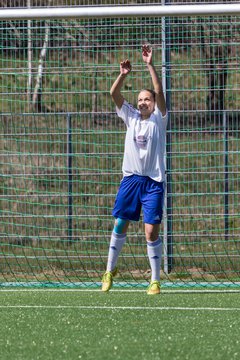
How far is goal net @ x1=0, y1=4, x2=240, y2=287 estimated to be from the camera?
11516 millimetres

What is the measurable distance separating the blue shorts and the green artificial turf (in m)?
0.72

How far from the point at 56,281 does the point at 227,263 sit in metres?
1.96

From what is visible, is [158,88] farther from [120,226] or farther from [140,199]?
[120,226]

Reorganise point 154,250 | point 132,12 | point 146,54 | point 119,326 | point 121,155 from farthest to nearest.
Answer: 1. point 121,155
2. point 154,250
3. point 146,54
4. point 132,12
5. point 119,326

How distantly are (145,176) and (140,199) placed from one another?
204mm

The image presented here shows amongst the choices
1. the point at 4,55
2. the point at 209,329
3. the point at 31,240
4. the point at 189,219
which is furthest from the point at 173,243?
the point at 209,329

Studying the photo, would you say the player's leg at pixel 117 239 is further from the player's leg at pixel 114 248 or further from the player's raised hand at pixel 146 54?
the player's raised hand at pixel 146 54

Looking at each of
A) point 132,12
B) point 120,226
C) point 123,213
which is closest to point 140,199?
point 123,213

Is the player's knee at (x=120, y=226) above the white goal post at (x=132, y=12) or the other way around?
the other way around

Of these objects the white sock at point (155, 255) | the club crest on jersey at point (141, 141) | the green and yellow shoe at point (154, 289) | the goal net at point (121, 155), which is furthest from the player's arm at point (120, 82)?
the goal net at point (121, 155)

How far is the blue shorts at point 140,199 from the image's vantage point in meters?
9.31

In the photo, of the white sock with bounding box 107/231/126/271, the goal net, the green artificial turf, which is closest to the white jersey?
the white sock with bounding box 107/231/126/271

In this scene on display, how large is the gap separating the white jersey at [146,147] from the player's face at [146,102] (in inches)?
2.3

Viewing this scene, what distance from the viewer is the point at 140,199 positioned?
372 inches
